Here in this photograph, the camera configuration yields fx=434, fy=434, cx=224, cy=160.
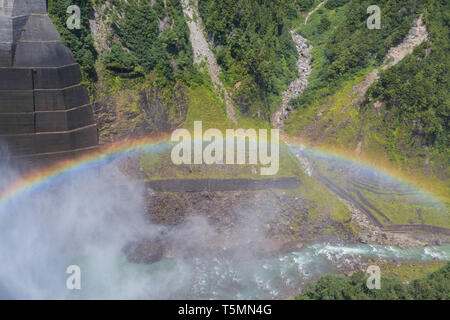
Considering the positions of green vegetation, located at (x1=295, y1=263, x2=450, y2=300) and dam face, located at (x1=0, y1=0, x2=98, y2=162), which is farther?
dam face, located at (x1=0, y1=0, x2=98, y2=162)

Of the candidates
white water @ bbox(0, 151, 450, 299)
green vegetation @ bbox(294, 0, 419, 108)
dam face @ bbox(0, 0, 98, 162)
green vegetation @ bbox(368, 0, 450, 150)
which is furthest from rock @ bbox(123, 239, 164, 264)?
green vegetation @ bbox(368, 0, 450, 150)

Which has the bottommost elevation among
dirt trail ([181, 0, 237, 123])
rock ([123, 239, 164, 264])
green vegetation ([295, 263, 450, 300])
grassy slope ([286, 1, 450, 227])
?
green vegetation ([295, 263, 450, 300])

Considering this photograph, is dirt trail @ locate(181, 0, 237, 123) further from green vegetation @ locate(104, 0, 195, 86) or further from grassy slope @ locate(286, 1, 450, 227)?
grassy slope @ locate(286, 1, 450, 227)

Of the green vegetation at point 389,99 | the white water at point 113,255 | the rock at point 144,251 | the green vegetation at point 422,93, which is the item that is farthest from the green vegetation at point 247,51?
the rock at point 144,251

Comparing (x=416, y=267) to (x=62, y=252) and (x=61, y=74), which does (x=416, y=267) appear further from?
(x=61, y=74)

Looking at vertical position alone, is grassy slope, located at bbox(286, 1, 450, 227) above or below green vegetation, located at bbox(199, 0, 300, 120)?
below

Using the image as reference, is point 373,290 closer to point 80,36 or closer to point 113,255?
point 113,255
